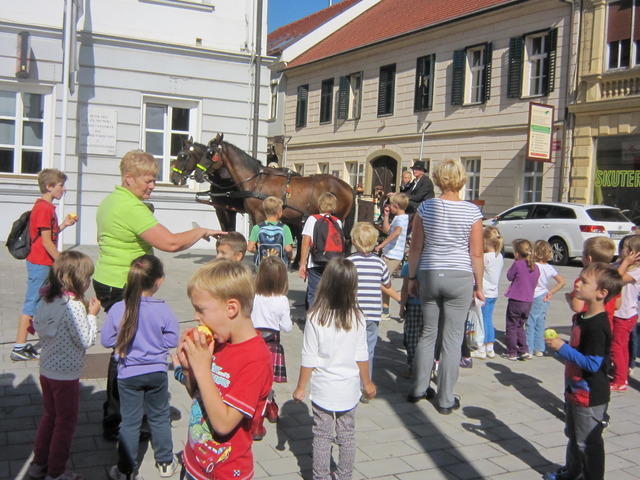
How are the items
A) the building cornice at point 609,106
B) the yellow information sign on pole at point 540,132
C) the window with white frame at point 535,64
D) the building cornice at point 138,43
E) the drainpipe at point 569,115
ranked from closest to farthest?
the building cornice at point 138,43 < the building cornice at point 609,106 < the yellow information sign on pole at point 540,132 < the drainpipe at point 569,115 < the window with white frame at point 535,64

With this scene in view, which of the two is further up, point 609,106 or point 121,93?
point 609,106

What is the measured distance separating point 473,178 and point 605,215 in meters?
8.59

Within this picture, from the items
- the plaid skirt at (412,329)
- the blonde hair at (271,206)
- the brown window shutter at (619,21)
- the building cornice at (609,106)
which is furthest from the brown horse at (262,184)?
the brown window shutter at (619,21)

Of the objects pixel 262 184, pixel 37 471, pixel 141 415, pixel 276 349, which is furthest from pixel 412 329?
pixel 262 184

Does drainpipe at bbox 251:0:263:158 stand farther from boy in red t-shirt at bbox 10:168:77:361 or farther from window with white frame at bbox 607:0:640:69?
window with white frame at bbox 607:0:640:69

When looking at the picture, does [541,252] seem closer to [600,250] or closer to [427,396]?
[600,250]

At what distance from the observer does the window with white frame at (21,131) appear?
13352mm

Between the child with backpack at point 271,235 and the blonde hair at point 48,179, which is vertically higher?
the blonde hair at point 48,179

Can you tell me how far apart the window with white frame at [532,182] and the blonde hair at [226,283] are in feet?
72.3

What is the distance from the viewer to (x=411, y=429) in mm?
4754

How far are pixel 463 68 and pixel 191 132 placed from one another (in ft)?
47.4

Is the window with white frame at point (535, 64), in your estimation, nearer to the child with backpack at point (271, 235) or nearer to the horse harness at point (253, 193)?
the horse harness at point (253, 193)

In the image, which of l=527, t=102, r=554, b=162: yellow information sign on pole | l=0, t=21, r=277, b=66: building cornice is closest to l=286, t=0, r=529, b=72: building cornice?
l=527, t=102, r=554, b=162: yellow information sign on pole

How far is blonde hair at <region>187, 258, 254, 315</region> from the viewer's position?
2.52 metres
